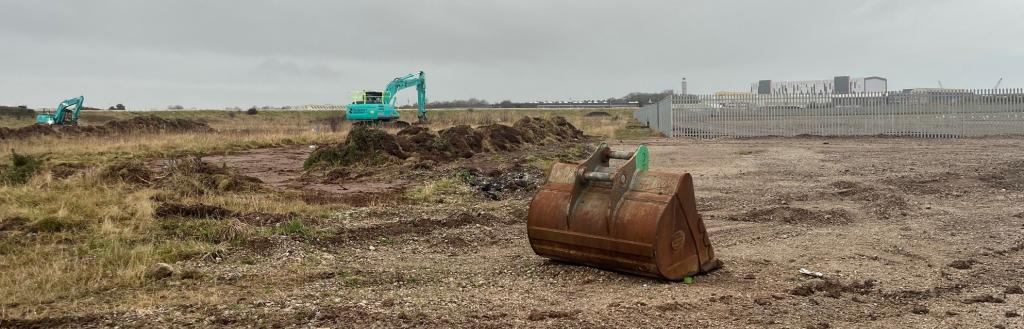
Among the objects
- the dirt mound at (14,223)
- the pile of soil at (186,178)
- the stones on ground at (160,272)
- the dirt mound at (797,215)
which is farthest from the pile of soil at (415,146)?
the stones on ground at (160,272)

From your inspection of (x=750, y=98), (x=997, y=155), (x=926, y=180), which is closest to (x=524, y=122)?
(x=750, y=98)

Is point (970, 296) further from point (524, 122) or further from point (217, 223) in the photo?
point (524, 122)

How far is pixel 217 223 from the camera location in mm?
8594

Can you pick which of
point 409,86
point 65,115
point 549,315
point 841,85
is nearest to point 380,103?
point 409,86

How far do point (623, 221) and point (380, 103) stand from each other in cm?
4052

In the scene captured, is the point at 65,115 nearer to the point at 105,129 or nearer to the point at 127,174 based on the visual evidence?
the point at 105,129

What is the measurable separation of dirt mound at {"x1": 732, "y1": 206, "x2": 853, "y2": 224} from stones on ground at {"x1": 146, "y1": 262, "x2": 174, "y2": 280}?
6489 mm

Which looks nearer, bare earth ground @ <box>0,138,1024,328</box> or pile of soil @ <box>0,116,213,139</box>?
bare earth ground @ <box>0,138,1024,328</box>

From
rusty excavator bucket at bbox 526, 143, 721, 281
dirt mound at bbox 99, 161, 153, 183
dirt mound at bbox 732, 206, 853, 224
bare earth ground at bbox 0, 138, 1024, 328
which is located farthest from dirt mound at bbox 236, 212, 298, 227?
dirt mound at bbox 732, 206, 853, 224

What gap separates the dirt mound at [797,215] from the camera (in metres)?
9.18

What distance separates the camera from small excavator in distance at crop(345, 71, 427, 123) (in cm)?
4378

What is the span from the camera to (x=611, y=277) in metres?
6.05

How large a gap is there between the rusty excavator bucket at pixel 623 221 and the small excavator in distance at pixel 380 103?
126ft

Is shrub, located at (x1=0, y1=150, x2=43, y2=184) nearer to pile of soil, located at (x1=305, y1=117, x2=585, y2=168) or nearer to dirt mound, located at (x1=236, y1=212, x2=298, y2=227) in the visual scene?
pile of soil, located at (x1=305, y1=117, x2=585, y2=168)
